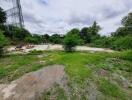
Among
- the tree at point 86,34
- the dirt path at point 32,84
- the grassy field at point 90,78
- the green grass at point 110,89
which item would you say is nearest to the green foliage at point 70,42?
the grassy field at point 90,78

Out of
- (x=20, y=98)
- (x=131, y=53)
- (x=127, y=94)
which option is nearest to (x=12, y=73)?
(x=20, y=98)

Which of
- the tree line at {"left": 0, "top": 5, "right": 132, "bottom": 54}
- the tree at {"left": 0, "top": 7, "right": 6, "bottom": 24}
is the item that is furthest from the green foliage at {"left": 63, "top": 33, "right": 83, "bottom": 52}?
the tree at {"left": 0, "top": 7, "right": 6, "bottom": 24}

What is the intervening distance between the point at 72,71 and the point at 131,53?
7.52 metres

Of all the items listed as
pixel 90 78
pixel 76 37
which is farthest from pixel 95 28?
pixel 90 78

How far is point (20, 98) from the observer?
8508 mm

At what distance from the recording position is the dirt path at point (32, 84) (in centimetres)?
871

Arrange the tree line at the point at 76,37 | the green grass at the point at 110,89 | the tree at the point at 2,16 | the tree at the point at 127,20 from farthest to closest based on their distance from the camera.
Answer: the tree at the point at 2,16
the tree at the point at 127,20
the tree line at the point at 76,37
the green grass at the point at 110,89

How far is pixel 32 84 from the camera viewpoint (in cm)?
963

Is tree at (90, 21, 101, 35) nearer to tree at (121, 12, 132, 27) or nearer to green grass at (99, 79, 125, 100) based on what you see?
tree at (121, 12, 132, 27)

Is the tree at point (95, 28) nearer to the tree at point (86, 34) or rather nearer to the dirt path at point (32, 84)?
the tree at point (86, 34)

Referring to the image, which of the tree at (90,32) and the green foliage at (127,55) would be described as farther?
the tree at (90,32)

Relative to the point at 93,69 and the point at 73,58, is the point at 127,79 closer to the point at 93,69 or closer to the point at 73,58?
the point at 93,69

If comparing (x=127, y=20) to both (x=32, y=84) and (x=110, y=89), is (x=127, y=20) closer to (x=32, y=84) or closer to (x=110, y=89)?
(x=110, y=89)

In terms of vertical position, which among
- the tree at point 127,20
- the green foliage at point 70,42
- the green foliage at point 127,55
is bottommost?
the green foliage at point 127,55
